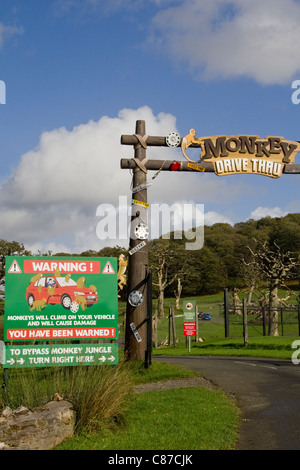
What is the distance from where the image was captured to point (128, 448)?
7047 millimetres

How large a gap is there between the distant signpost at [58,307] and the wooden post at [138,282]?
13.2ft

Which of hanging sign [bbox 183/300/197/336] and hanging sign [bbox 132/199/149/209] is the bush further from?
hanging sign [bbox 183/300/197/336]

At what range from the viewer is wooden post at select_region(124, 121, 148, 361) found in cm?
1548

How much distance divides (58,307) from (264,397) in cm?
471

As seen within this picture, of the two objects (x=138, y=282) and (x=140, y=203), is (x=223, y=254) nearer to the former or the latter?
(x=138, y=282)

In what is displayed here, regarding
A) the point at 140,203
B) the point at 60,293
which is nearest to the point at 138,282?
the point at 140,203

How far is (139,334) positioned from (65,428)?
819 centimetres

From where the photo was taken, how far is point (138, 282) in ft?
51.6

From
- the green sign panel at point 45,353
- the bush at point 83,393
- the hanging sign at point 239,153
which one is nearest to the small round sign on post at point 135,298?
the green sign panel at point 45,353

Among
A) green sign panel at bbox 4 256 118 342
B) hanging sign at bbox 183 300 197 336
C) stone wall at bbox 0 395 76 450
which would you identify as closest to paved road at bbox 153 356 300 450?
stone wall at bbox 0 395 76 450

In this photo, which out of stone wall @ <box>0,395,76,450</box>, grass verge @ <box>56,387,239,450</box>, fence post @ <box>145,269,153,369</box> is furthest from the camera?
fence post @ <box>145,269,153,369</box>

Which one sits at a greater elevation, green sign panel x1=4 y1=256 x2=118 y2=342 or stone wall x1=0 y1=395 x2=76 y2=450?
green sign panel x1=4 y1=256 x2=118 y2=342

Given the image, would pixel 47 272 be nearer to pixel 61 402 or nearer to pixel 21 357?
pixel 21 357
